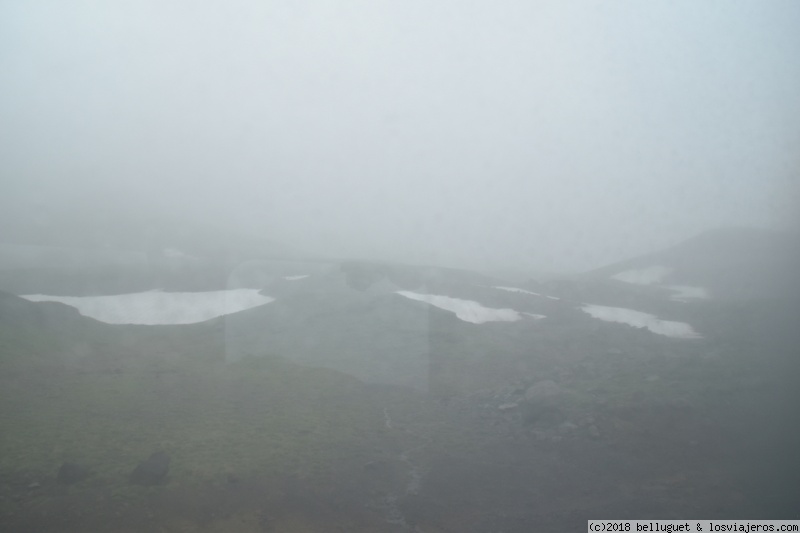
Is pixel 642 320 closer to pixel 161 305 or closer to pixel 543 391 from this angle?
pixel 543 391

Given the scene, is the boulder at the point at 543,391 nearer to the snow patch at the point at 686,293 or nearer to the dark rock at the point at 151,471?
the dark rock at the point at 151,471

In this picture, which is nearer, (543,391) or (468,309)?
(543,391)

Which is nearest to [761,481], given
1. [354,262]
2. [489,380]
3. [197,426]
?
[489,380]

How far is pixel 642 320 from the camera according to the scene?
1446 cm

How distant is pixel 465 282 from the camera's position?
15.8 metres

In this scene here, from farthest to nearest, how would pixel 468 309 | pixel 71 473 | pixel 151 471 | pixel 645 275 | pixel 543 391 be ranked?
pixel 645 275 → pixel 468 309 → pixel 543 391 → pixel 151 471 → pixel 71 473

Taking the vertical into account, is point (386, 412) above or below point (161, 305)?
below

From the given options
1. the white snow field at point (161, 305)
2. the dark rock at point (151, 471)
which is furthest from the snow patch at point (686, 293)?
the dark rock at point (151, 471)

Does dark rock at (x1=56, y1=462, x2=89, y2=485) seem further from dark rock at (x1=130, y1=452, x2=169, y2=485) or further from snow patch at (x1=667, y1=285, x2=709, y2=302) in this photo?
snow patch at (x1=667, y1=285, x2=709, y2=302)

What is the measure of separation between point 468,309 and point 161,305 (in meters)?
7.23

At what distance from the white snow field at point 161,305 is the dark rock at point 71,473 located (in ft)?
17.8

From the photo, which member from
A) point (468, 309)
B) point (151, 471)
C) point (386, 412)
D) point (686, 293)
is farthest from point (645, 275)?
point (151, 471)

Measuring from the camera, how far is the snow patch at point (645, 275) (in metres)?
20.0

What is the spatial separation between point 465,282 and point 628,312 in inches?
183
